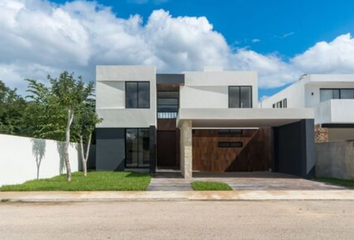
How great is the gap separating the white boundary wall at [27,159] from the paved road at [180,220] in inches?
141

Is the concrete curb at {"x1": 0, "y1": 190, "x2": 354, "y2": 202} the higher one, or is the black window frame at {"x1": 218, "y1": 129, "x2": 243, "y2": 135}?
the black window frame at {"x1": 218, "y1": 129, "x2": 243, "y2": 135}

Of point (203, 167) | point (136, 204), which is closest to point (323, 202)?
point (136, 204)

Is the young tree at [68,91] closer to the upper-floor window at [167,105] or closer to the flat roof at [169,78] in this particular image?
the flat roof at [169,78]

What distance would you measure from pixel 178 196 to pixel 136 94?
1248 centimetres

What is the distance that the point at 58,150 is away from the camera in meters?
20.1

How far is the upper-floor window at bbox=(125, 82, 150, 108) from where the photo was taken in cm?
2338

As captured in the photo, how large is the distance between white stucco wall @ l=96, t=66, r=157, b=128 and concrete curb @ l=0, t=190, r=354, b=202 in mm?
10615

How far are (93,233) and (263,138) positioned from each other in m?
19.1

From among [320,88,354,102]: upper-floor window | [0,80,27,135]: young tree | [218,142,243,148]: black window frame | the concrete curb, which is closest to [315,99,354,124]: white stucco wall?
[320,88,354,102]: upper-floor window

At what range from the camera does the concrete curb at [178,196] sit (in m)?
11.6

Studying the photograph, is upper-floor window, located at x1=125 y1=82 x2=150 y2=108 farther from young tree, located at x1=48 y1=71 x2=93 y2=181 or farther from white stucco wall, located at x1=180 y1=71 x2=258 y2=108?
young tree, located at x1=48 y1=71 x2=93 y2=181

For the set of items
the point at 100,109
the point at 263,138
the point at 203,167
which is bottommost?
the point at 203,167

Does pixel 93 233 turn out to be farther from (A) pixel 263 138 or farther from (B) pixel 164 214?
(A) pixel 263 138

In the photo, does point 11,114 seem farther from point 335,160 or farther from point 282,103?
point 335,160
